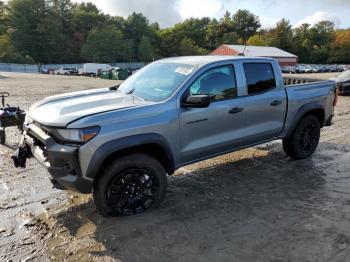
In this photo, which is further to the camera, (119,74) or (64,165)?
(119,74)

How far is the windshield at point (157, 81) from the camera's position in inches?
184

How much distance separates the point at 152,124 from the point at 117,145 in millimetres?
519

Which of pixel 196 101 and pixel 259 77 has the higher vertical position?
pixel 259 77

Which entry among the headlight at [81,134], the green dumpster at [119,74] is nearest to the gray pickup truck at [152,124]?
the headlight at [81,134]

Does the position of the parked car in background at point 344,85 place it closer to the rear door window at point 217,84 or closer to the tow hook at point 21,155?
the rear door window at point 217,84

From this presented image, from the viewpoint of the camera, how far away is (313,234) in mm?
3959

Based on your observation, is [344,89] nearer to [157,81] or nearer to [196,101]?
[157,81]

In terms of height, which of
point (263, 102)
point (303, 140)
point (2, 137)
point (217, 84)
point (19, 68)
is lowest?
point (2, 137)

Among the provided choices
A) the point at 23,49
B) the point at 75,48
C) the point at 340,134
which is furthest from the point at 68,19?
the point at 340,134

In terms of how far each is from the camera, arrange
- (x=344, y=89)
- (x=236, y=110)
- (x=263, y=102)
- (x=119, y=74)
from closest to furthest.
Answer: (x=236, y=110) → (x=263, y=102) → (x=344, y=89) → (x=119, y=74)

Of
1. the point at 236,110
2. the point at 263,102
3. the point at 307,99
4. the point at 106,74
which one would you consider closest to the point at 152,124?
the point at 236,110

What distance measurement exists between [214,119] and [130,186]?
1.46 metres

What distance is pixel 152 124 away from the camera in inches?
166

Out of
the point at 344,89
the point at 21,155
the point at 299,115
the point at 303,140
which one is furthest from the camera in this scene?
Answer: the point at 344,89
